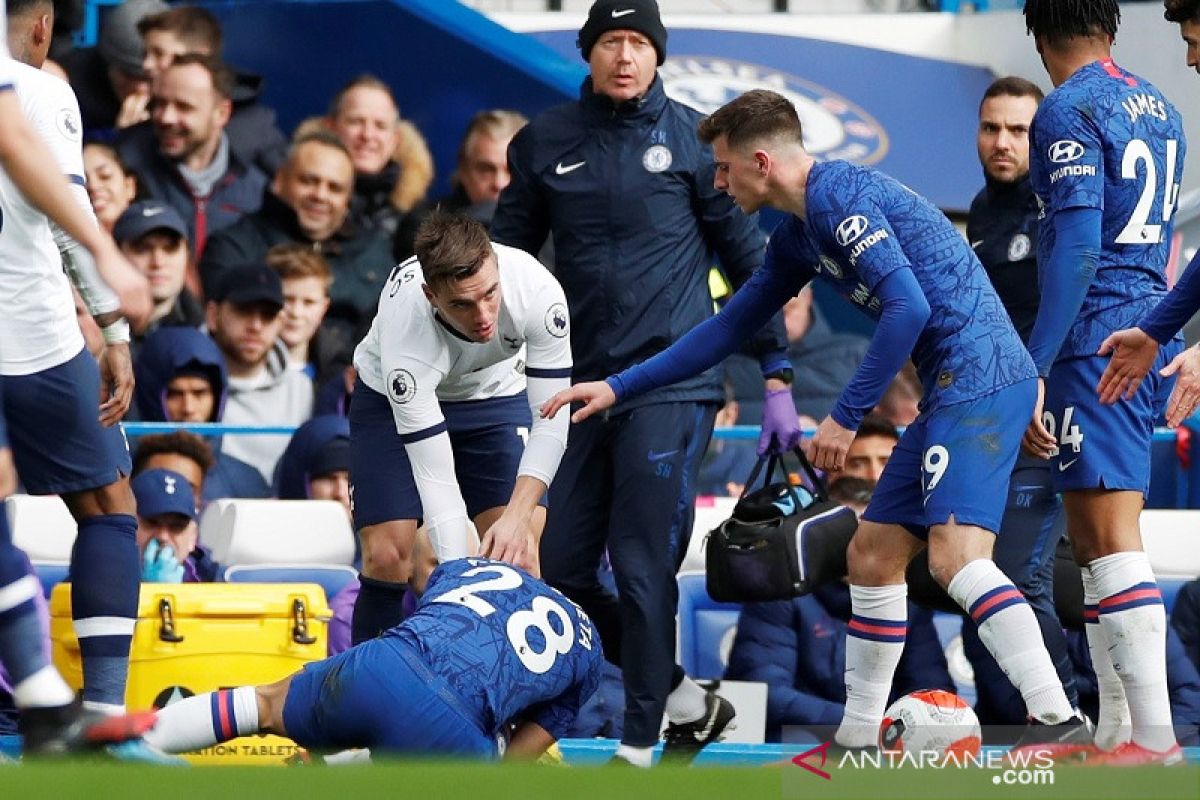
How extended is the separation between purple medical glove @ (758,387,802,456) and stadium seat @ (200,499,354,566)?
2.16m

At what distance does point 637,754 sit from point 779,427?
46.8 inches

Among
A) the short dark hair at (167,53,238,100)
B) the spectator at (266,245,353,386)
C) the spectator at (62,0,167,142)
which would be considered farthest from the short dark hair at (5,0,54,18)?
the spectator at (62,0,167,142)

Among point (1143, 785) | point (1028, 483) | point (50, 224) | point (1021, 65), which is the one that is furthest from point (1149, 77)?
point (1143, 785)

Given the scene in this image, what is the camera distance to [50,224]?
6.30 m

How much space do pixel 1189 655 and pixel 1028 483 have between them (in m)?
1.62

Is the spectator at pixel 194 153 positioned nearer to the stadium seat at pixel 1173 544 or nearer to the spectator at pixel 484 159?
the spectator at pixel 484 159

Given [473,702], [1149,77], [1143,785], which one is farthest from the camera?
[1149,77]

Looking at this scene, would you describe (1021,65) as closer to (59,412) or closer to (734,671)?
(734,671)

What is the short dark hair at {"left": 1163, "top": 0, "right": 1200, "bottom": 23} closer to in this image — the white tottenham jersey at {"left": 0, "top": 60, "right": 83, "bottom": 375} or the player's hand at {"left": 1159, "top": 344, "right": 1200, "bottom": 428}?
the player's hand at {"left": 1159, "top": 344, "right": 1200, "bottom": 428}

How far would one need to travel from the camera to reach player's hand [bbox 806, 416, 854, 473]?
6367 mm

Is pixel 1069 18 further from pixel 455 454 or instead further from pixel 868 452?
pixel 868 452

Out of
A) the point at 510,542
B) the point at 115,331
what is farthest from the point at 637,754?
the point at 115,331

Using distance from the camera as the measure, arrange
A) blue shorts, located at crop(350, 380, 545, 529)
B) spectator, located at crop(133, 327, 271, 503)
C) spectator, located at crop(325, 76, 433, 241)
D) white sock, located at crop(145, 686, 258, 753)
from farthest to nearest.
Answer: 1. spectator, located at crop(325, 76, 433, 241)
2. spectator, located at crop(133, 327, 271, 503)
3. blue shorts, located at crop(350, 380, 545, 529)
4. white sock, located at crop(145, 686, 258, 753)

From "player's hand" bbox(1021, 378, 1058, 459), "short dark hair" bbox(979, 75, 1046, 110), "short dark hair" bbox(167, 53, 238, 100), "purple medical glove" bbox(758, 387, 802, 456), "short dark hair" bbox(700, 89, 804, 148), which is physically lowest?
"purple medical glove" bbox(758, 387, 802, 456)
